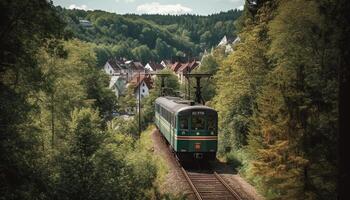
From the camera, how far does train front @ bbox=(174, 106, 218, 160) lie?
25.3m

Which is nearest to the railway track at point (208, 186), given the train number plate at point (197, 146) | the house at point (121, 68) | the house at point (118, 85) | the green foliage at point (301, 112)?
the train number plate at point (197, 146)

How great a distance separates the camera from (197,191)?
68.2 ft

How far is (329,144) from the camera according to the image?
1605cm

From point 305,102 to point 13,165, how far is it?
34.2ft

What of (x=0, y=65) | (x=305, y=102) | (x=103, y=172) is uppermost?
(x=0, y=65)

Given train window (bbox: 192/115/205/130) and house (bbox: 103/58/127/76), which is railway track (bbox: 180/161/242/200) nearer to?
train window (bbox: 192/115/205/130)

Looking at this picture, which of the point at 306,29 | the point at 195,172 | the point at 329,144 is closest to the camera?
the point at 329,144

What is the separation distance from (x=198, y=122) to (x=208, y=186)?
449cm

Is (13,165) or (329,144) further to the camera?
(329,144)

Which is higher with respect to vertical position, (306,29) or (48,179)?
(306,29)

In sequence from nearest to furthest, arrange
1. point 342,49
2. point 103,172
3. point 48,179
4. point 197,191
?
point 342,49
point 48,179
point 103,172
point 197,191

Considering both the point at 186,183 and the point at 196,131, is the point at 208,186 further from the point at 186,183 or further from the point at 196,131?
the point at 196,131

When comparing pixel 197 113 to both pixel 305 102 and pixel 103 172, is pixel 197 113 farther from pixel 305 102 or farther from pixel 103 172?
pixel 103 172

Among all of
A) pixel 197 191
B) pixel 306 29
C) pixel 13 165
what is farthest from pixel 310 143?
pixel 13 165
